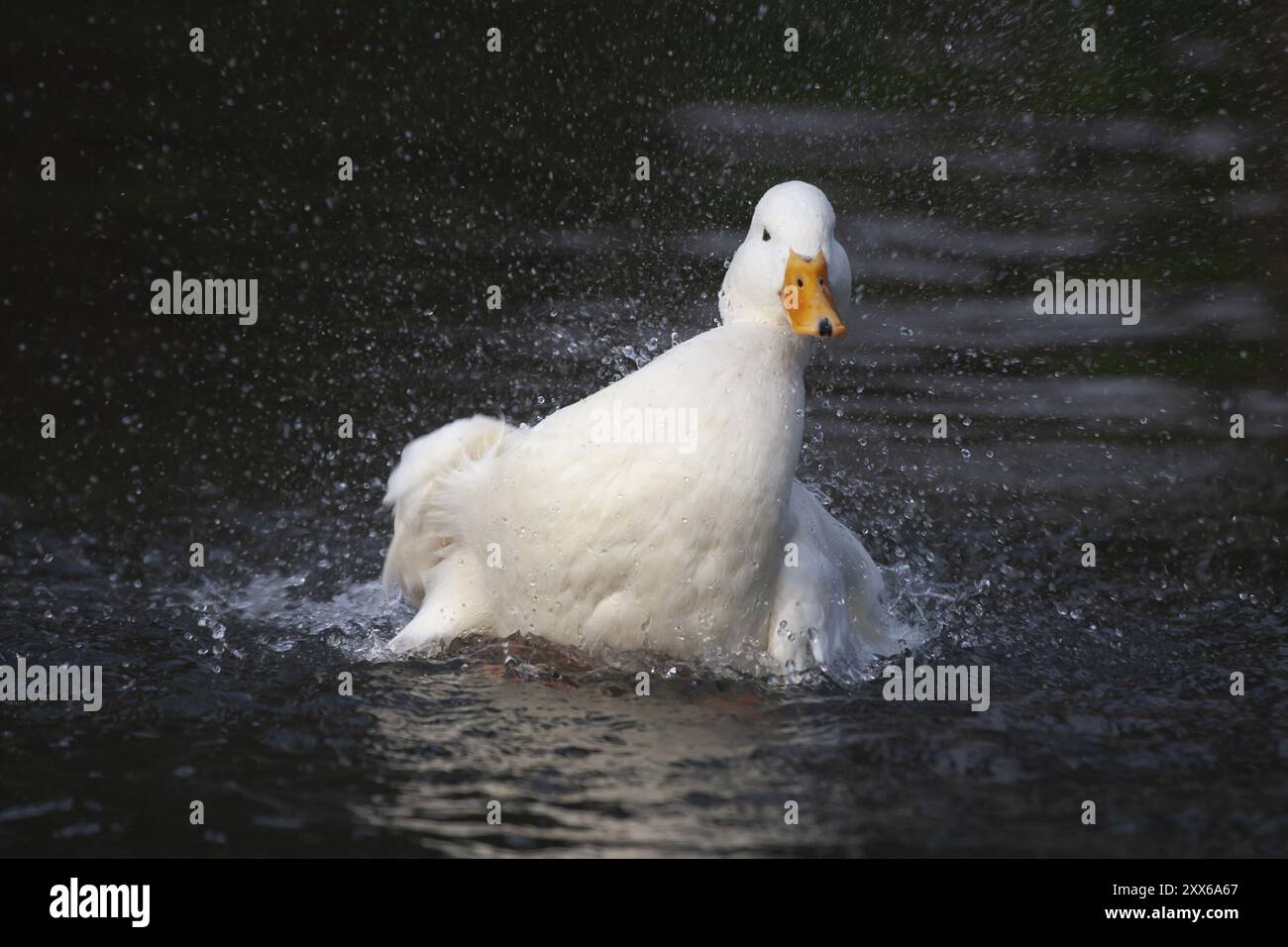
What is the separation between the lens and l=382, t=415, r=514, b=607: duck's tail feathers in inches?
247

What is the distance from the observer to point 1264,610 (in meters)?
7.44

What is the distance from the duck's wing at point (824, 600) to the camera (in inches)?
235

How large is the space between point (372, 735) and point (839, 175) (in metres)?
8.07

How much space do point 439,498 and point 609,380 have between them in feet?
13.1

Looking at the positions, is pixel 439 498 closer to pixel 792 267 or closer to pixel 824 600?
pixel 824 600

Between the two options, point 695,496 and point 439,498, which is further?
point 439,498

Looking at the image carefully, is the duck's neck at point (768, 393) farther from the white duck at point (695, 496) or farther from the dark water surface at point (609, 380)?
the dark water surface at point (609, 380)

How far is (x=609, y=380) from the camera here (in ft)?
33.6

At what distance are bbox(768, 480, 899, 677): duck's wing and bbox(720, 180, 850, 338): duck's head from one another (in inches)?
34.0

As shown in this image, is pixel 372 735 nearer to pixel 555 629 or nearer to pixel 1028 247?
pixel 555 629

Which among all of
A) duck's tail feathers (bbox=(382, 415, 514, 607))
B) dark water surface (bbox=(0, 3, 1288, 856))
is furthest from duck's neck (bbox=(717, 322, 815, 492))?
duck's tail feathers (bbox=(382, 415, 514, 607))

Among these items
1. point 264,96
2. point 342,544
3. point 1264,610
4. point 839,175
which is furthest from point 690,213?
point 1264,610

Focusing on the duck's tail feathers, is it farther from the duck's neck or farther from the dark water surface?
the duck's neck

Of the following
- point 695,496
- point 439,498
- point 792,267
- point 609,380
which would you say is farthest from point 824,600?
point 609,380
